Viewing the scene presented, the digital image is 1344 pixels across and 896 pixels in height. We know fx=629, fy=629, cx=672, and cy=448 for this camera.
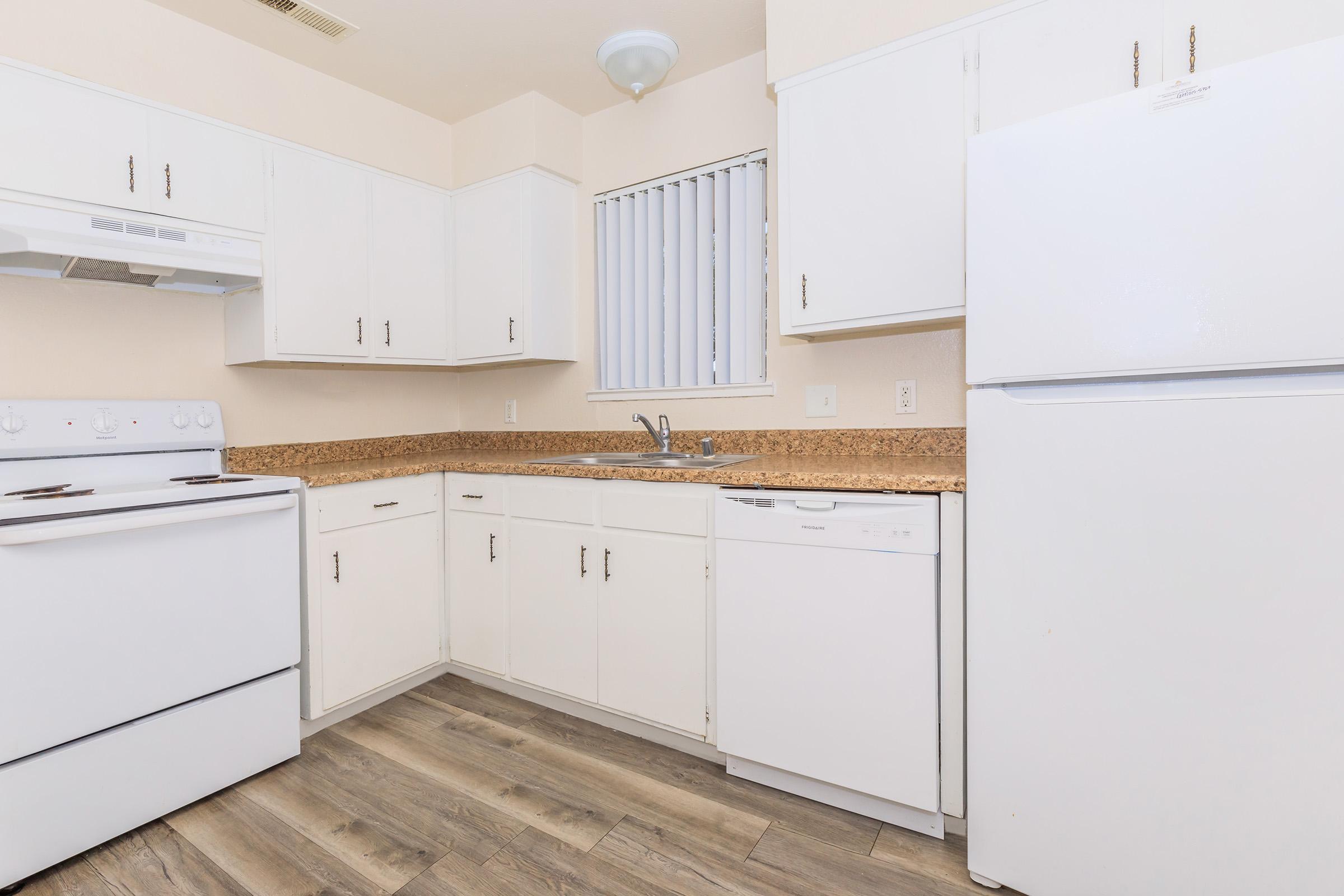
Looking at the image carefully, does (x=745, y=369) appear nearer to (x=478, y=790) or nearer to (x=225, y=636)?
(x=478, y=790)

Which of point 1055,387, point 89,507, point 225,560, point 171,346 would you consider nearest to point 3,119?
point 171,346

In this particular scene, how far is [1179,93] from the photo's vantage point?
117 cm

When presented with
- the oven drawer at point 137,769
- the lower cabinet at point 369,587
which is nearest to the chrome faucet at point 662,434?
the lower cabinet at point 369,587

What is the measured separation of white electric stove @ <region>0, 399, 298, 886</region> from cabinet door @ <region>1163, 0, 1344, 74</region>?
2680mm

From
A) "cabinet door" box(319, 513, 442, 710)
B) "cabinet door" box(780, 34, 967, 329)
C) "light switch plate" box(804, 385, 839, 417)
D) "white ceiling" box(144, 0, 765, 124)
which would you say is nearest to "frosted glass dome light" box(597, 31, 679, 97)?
"white ceiling" box(144, 0, 765, 124)

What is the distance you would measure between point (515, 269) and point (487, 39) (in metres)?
0.86

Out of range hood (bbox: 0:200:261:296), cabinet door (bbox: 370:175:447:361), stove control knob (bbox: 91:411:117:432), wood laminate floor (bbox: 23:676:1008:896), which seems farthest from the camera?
cabinet door (bbox: 370:175:447:361)

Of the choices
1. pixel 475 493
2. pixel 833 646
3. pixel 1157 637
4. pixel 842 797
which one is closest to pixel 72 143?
pixel 475 493

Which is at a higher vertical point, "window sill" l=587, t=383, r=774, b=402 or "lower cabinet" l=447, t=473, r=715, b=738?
"window sill" l=587, t=383, r=774, b=402

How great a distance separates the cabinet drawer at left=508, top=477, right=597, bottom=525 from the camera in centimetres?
212

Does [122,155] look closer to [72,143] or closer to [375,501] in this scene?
[72,143]

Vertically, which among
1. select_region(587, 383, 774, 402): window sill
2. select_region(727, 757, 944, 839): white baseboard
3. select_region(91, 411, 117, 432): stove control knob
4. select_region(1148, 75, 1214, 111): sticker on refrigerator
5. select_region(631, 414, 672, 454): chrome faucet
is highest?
select_region(1148, 75, 1214, 111): sticker on refrigerator

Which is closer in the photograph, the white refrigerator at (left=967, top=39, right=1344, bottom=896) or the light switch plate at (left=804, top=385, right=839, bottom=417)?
the white refrigerator at (left=967, top=39, right=1344, bottom=896)

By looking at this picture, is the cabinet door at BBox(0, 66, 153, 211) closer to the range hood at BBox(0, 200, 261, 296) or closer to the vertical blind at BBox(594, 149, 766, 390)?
the range hood at BBox(0, 200, 261, 296)
